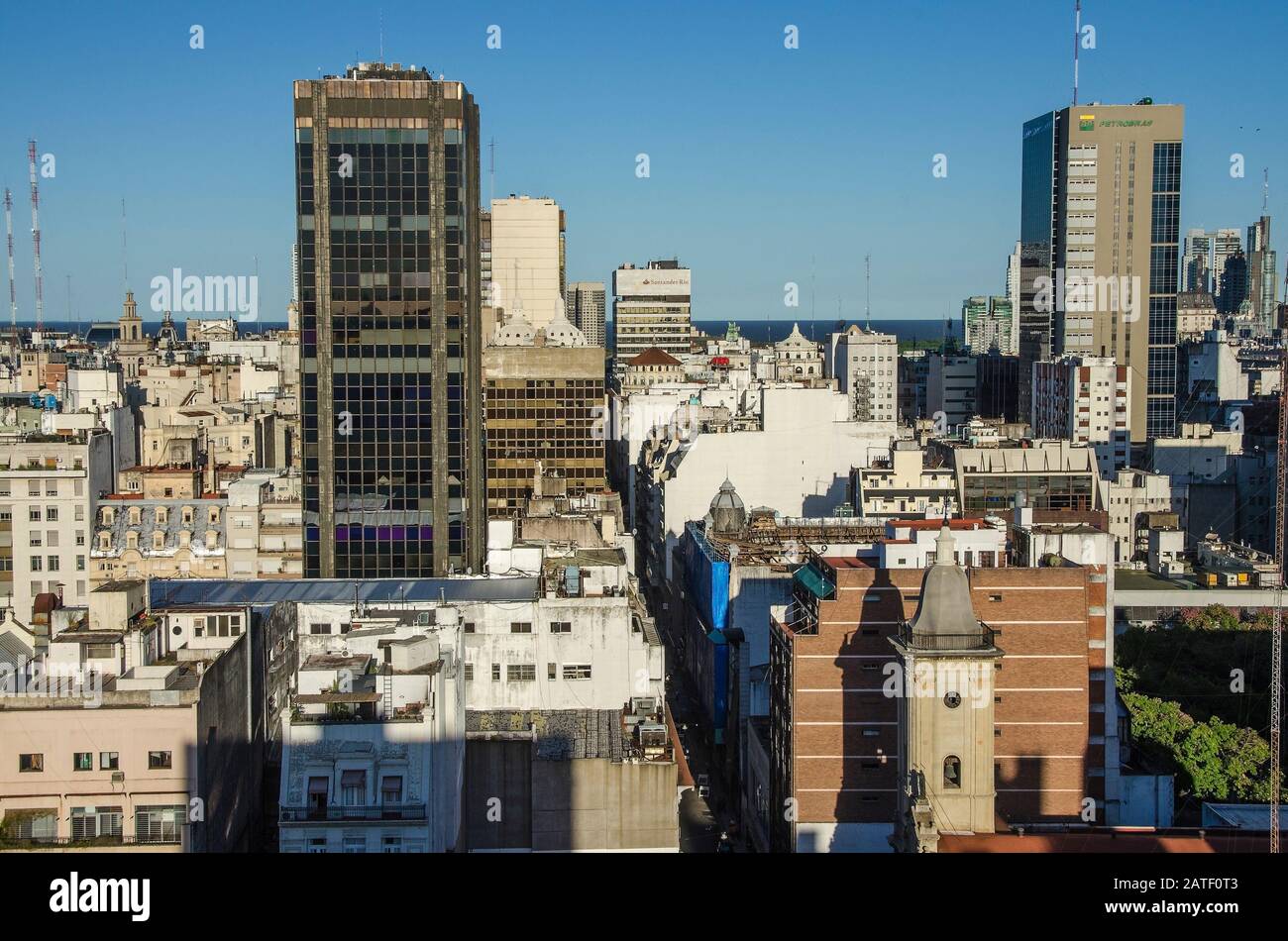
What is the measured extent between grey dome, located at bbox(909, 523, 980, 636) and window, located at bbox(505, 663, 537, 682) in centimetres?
972

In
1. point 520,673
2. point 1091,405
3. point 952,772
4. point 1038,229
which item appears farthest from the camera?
point 1038,229

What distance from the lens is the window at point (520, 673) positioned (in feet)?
111

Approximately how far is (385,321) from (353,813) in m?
33.4

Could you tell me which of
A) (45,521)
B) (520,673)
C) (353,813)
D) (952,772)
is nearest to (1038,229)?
(45,521)

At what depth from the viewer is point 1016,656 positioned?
3198 cm

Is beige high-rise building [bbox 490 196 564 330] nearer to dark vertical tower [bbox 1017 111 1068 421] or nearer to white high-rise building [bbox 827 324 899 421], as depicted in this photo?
white high-rise building [bbox 827 324 899 421]

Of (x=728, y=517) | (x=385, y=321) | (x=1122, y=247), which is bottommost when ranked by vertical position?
(x=728, y=517)

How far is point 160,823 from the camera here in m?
23.8

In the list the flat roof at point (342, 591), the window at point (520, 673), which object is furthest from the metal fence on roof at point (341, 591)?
the window at point (520, 673)

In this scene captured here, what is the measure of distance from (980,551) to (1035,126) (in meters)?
104

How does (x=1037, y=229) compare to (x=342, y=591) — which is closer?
(x=342, y=591)

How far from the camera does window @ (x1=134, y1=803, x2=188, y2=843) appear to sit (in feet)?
77.6

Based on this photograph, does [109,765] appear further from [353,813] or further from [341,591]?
[341,591]
